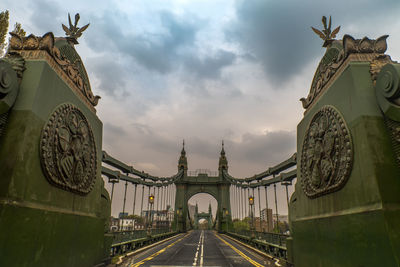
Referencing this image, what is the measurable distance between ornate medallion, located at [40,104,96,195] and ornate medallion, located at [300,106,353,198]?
7.98 metres

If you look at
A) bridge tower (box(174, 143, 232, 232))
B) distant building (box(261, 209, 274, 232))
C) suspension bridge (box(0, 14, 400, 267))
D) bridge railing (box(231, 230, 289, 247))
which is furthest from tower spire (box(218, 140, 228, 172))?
suspension bridge (box(0, 14, 400, 267))

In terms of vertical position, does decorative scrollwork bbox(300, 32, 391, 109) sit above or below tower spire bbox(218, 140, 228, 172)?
below

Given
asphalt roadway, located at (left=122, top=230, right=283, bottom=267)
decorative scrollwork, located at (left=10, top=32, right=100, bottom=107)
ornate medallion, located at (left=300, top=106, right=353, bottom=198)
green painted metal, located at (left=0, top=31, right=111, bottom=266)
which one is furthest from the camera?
asphalt roadway, located at (left=122, top=230, right=283, bottom=267)

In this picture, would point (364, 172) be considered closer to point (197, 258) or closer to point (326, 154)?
point (326, 154)

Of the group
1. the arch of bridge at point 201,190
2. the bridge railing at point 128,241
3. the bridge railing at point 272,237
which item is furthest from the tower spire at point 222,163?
the bridge railing at point 272,237

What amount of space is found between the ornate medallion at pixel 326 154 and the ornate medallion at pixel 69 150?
26.2ft

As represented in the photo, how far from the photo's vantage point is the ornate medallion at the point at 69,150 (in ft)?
21.1

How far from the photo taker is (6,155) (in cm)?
539

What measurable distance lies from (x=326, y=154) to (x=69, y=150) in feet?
26.8

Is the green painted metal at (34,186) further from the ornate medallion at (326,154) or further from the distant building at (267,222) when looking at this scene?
the distant building at (267,222)

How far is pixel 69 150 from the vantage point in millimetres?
7547

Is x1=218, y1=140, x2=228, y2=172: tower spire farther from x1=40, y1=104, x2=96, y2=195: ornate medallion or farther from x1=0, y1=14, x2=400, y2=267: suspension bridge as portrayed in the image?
x1=40, y1=104, x2=96, y2=195: ornate medallion

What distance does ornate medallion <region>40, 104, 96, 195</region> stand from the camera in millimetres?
6445

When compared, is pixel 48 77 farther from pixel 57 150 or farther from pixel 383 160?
pixel 383 160
